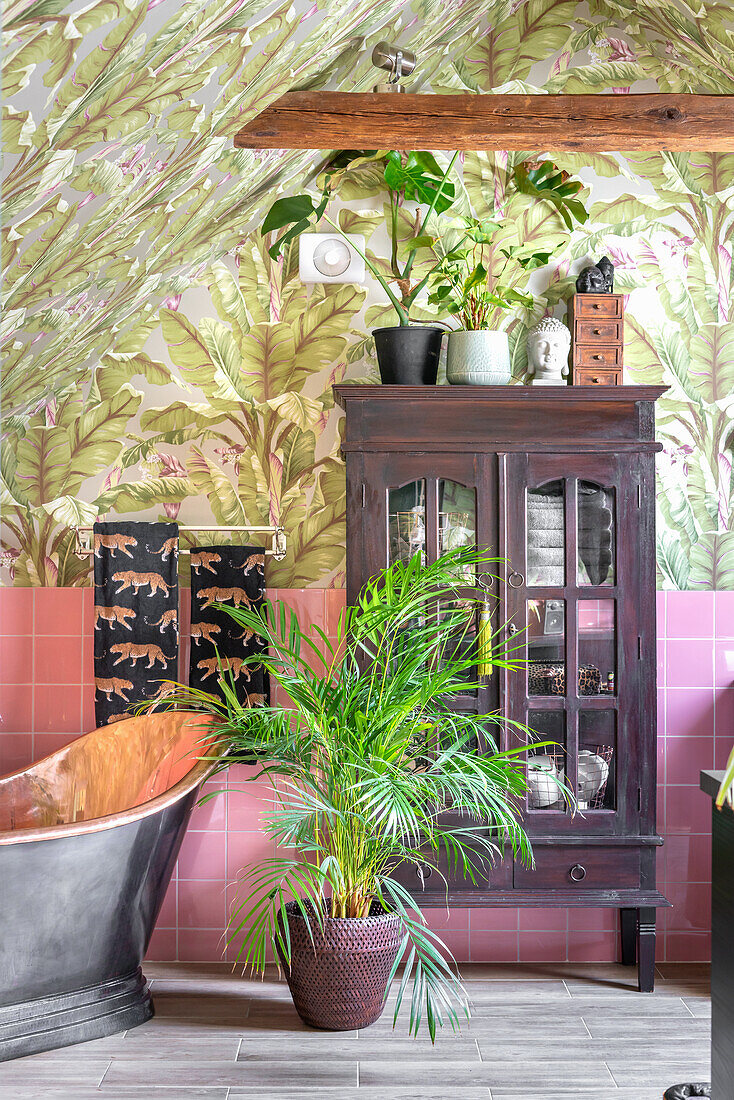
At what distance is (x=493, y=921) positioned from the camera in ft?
10.7

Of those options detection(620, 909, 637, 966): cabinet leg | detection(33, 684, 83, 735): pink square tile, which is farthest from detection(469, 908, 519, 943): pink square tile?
detection(33, 684, 83, 735): pink square tile

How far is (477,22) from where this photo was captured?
10.7ft

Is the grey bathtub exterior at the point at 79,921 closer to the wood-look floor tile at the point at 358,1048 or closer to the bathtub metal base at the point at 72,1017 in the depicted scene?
the bathtub metal base at the point at 72,1017

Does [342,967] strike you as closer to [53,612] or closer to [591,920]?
[591,920]

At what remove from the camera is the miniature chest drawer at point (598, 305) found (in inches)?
127

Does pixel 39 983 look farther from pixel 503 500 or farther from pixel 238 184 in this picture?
pixel 238 184

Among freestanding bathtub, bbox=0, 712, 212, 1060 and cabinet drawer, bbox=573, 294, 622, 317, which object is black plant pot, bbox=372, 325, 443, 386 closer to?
cabinet drawer, bbox=573, 294, 622, 317

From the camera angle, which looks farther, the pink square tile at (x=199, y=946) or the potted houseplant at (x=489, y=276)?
the pink square tile at (x=199, y=946)

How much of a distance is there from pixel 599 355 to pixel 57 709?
86.4 inches

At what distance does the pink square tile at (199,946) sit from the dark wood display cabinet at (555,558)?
81 cm

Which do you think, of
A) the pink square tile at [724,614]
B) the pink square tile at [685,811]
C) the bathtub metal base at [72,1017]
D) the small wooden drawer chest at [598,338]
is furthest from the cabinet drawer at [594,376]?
the bathtub metal base at [72,1017]

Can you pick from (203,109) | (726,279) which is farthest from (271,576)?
(726,279)

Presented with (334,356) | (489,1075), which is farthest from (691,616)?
(489,1075)

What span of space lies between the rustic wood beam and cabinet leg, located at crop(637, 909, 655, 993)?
7.59 ft
